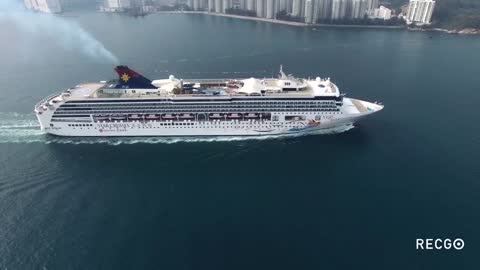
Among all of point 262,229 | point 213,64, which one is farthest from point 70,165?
point 213,64

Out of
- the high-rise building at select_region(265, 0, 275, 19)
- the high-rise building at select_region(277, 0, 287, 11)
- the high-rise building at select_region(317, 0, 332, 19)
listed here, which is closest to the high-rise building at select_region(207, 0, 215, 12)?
the high-rise building at select_region(265, 0, 275, 19)

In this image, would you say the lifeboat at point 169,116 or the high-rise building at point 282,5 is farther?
the high-rise building at point 282,5

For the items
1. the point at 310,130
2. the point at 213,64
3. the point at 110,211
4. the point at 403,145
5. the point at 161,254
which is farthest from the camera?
the point at 213,64

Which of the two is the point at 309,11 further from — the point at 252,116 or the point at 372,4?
the point at 252,116

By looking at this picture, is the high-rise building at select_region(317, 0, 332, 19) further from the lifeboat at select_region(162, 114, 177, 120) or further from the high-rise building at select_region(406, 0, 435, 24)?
the lifeboat at select_region(162, 114, 177, 120)

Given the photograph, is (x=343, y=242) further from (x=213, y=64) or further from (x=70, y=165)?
(x=213, y=64)

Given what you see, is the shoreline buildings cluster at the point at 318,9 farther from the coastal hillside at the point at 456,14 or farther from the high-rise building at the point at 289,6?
the coastal hillside at the point at 456,14

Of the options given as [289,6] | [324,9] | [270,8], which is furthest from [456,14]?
[270,8]

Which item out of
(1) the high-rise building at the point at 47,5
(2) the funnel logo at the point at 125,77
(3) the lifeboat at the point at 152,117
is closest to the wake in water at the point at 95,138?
(3) the lifeboat at the point at 152,117
